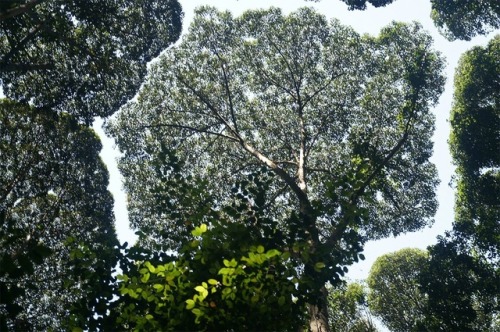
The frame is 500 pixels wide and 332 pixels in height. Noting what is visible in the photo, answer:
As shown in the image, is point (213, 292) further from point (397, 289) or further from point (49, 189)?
point (397, 289)

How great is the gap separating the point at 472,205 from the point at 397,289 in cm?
1222

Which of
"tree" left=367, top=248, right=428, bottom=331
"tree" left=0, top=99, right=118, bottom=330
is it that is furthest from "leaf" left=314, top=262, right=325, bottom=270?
"tree" left=367, top=248, right=428, bottom=331

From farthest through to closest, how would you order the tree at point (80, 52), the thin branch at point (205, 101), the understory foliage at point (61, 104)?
the thin branch at point (205, 101)
the understory foliage at point (61, 104)
the tree at point (80, 52)

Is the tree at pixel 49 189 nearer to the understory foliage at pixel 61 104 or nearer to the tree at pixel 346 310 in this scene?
the understory foliage at pixel 61 104

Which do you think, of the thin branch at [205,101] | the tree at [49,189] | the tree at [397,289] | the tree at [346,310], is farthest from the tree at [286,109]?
the tree at [397,289]

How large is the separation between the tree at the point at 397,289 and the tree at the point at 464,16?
15425mm

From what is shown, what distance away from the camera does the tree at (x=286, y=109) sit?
693 inches

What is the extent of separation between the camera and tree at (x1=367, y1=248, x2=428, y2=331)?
28125mm

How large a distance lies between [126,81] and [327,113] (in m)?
8.64

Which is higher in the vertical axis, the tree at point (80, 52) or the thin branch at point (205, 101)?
the thin branch at point (205, 101)

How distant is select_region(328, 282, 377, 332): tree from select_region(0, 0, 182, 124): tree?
15.9 m

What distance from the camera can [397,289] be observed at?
1139 inches

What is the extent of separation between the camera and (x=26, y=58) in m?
13.2

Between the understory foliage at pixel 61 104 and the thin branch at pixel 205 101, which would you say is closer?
the understory foliage at pixel 61 104
